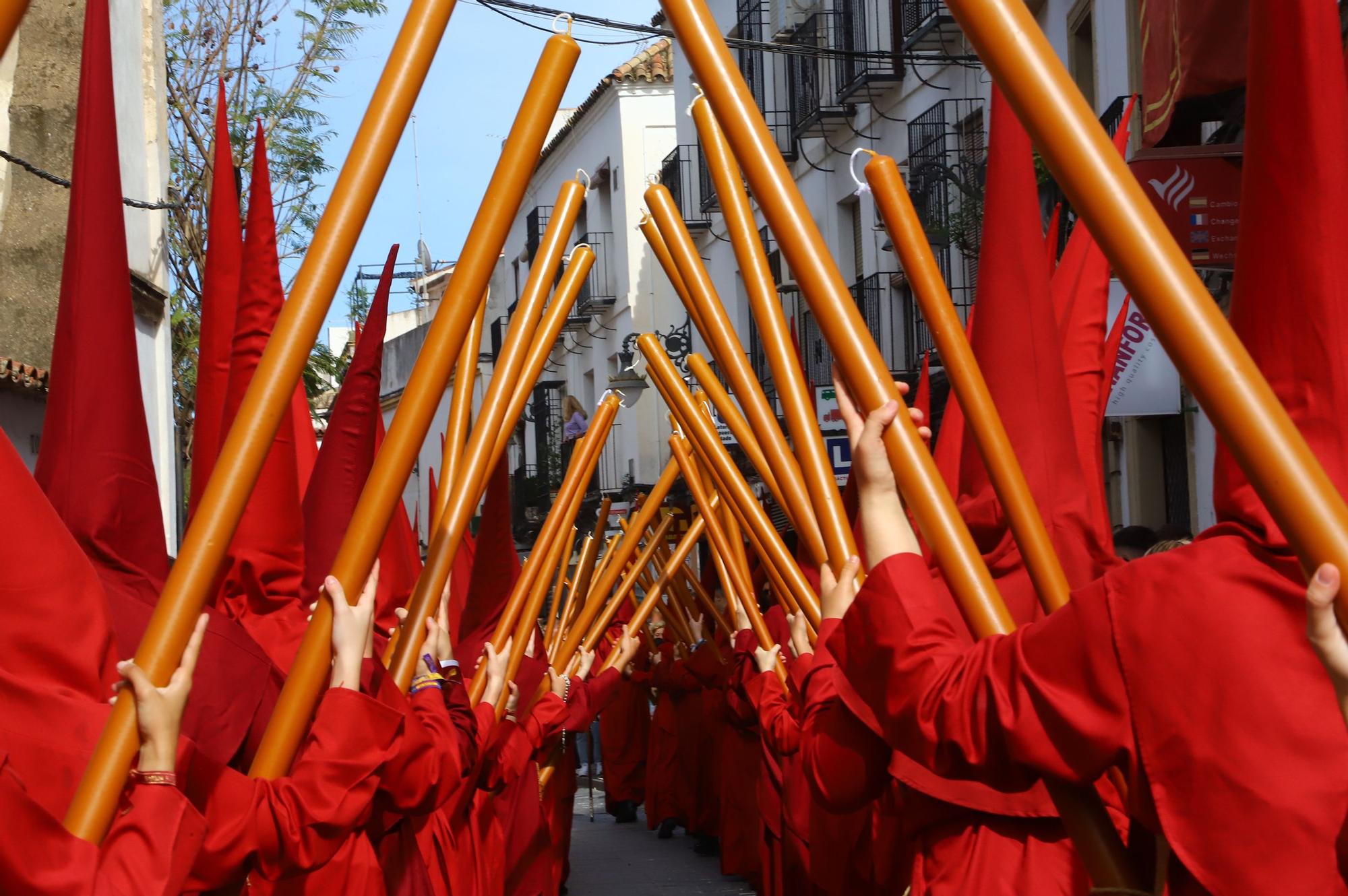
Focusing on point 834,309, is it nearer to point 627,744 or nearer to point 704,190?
point 627,744

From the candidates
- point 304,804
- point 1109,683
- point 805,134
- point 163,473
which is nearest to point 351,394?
point 304,804

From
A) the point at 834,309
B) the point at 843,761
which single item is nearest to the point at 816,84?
the point at 843,761

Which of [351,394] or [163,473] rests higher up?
[351,394]

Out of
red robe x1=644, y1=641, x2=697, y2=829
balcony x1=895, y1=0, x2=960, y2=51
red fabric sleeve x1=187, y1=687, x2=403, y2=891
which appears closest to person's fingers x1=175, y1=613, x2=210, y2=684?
red fabric sleeve x1=187, y1=687, x2=403, y2=891

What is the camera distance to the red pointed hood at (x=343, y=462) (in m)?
4.39

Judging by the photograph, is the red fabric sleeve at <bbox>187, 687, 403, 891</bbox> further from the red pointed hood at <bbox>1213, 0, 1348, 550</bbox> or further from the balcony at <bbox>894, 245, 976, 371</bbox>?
the balcony at <bbox>894, 245, 976, 371</bbox>

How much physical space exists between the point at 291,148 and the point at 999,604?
15306mm

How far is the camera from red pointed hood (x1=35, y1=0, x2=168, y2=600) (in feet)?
10.5

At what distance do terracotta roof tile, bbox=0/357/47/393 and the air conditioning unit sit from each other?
39.7 ft

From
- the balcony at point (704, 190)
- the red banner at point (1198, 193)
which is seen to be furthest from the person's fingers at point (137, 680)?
the balcony at point (704, 190)

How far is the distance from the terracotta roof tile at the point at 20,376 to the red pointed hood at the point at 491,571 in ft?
16.4

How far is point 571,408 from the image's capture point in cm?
3161

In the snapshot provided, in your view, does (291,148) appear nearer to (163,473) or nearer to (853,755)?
(163,473)

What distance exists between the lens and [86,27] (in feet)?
9.78
